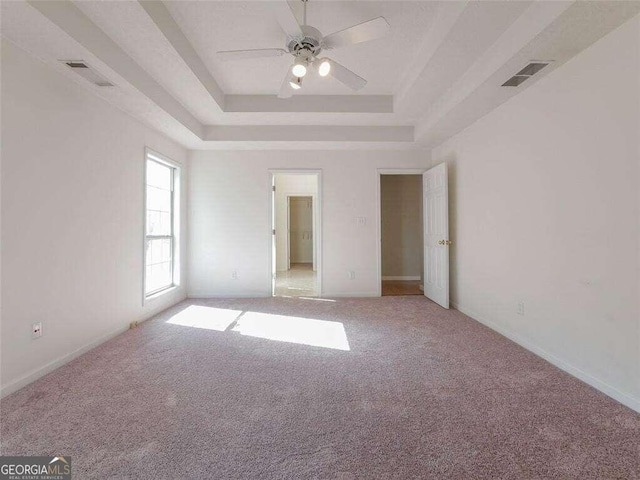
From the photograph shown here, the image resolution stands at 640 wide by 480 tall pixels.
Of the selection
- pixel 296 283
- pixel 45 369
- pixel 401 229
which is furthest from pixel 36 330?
pixel 401 229

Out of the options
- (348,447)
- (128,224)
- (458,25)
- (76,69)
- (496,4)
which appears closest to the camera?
(348,447)

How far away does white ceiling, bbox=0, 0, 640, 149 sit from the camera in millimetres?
1829

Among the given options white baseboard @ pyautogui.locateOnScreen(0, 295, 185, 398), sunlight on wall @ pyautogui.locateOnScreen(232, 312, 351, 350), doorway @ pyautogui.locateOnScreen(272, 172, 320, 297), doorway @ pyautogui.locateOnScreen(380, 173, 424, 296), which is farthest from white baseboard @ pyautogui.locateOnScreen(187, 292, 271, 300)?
doorway @ pyautogui.locateOnScreen(380, 173, 424, 296)

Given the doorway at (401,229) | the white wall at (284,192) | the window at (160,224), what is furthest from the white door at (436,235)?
the window at (160,224)

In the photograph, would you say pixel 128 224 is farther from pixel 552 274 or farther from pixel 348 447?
pixel 552 274

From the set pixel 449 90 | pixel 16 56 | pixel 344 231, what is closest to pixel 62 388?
pixel 16 56

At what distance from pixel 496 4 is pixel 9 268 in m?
3.69

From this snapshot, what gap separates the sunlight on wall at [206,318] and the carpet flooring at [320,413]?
425 mm

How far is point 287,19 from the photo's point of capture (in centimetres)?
175

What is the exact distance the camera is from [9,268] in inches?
72.8

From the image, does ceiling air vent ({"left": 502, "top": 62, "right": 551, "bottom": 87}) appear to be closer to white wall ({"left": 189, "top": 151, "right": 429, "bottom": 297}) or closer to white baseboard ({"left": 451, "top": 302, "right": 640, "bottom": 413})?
white wall ({"left": 189, "top": 151, "right": 429, "bottom": 297})

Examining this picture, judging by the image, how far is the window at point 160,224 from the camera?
3.63 m

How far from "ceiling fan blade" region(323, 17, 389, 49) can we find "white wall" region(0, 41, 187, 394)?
2.15 m

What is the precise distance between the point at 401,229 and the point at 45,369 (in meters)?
5.69
